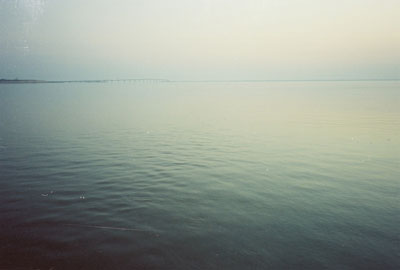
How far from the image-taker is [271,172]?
19.6 m

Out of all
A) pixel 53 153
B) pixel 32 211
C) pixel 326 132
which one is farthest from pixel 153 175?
pixel 326 132

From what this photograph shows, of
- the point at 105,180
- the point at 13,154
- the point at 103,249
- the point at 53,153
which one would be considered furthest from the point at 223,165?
the point at 13,154

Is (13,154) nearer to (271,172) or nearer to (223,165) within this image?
(223,165)

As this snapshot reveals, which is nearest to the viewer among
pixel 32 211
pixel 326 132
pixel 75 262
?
pixel 75 262

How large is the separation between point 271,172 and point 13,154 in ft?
69.7

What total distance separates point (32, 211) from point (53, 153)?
12.1 metres

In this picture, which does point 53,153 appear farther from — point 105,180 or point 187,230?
point 187,230

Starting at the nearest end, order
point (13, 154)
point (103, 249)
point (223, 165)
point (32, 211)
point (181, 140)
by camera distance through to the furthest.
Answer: point (103, 249), point (32, 211), point (223, 165), point (13, 154), point (181, 140)

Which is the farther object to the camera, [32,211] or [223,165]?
[223,165]

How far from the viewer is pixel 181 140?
30.7 m

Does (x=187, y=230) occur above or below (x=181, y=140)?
below

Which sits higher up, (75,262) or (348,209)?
(348,209)

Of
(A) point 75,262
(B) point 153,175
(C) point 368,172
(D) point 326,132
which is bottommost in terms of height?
(A) point 75,262

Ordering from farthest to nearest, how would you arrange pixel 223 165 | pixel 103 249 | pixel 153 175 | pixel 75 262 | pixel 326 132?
1. pixel 326 132
2. pixel 223 165
3. pixel 153 175
4. pixel 103 249
5. pixel 75 262
